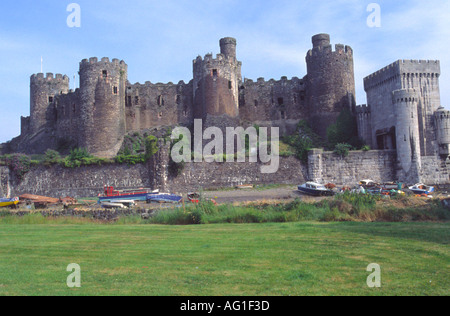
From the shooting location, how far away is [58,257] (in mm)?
11648

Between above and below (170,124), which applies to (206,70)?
above

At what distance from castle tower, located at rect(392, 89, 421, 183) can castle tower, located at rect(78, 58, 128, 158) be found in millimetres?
27587

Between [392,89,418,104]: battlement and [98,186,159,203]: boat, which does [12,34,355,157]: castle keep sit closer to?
[392,89,418,104]: battlement

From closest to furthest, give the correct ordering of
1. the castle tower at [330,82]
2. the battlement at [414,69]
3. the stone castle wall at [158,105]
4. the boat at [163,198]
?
the boat at [163,198] → the battlement at [414,69] → the castle tower at [330,82] → the stone castle wall at [158,105]

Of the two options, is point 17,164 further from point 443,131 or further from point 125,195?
point 443,131

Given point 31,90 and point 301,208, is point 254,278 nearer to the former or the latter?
point 301,208

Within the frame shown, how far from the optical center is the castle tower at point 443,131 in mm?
38312

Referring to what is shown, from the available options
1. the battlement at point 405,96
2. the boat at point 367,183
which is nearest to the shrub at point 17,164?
the boat at point 367,183

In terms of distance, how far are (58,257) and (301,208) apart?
11.8 metres

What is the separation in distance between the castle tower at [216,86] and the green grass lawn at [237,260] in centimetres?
3025

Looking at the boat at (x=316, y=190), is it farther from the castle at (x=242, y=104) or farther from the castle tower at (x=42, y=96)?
the castle tower at (x=42, y=96)

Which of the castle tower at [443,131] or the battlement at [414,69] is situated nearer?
the castle tower at [443,131]

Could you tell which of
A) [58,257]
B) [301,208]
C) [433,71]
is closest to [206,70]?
[433,71]

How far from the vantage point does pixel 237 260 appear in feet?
35.1
